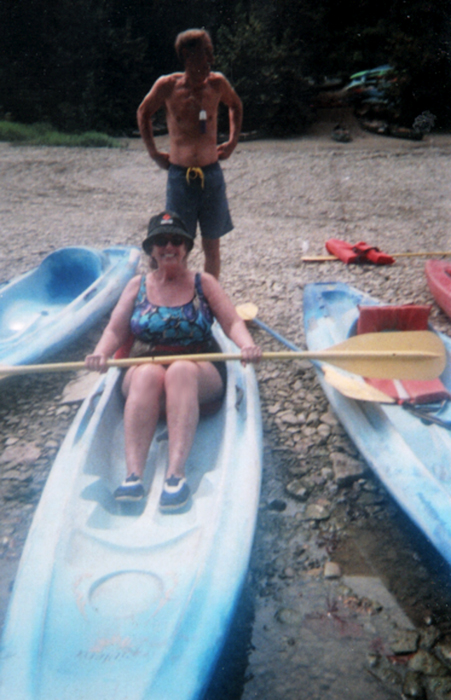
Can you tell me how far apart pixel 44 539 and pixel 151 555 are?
0.33 m

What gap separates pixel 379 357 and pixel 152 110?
7.24 ft

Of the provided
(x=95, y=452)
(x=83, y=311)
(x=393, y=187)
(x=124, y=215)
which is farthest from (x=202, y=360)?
(x=393, y=187)

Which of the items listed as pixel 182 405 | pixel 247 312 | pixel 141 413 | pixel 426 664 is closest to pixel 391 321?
pixel 247 312

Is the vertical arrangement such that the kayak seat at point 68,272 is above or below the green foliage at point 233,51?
below

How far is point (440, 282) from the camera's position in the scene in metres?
3.65

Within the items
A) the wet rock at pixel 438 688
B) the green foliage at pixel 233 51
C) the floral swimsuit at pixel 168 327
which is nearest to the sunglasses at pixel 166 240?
the floral swimsuit at pixel 168 327

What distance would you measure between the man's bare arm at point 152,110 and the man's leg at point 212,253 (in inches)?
22.1

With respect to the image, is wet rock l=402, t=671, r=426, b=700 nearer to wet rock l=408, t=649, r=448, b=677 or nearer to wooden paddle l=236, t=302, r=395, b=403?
wet rock l=408, t=649, r=448, b=677

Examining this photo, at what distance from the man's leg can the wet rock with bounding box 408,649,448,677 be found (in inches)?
99.3

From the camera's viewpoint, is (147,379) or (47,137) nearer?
(147,379)

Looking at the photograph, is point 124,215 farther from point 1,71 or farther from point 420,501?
point 420,501

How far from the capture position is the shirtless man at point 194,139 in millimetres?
3012

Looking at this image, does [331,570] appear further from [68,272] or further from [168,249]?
[68,272]

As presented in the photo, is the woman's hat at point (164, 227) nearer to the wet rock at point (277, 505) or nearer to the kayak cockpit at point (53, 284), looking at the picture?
the wet rock at point (277, 505)
